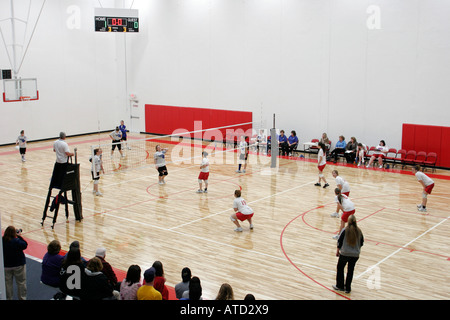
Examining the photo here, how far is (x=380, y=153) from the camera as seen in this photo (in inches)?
926

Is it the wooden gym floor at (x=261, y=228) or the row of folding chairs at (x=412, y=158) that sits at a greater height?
the row of folding chairs at (x=412, y=158)

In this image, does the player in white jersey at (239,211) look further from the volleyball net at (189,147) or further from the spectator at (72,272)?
the volleyball net at (189,147)

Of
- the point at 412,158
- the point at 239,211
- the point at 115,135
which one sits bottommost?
the point at 239,211

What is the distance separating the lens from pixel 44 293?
10266 millimetres

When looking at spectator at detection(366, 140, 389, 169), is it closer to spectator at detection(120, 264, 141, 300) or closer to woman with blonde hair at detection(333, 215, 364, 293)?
woman with blonde hair at detection(333, 215, 364, 293)

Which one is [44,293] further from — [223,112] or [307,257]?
[223,112]

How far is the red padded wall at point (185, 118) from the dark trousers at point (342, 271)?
63.5 feet

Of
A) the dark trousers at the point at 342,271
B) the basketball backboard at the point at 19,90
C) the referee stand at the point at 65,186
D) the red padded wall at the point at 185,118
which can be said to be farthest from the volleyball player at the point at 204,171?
the basketball backboard at the point at 19,90

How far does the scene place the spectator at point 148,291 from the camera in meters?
7.77

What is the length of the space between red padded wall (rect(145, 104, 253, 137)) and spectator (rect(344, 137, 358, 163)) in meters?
7.06

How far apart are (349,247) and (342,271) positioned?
77 centimetres

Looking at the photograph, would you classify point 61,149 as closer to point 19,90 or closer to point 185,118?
point 19,90

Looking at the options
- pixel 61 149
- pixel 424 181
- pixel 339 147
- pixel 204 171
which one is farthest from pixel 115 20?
pixel 424 181
